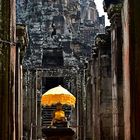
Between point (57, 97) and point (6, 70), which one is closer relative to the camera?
point (6, 70)

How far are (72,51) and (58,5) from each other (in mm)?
5516

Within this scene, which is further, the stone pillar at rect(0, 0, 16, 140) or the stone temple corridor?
the stone temple corridor

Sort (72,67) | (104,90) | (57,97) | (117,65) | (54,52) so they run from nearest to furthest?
1. (117,65)
2. (104,90)
3. (57,97)
4. (72,67)
5. (54,52)

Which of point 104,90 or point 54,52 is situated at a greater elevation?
point 54,52

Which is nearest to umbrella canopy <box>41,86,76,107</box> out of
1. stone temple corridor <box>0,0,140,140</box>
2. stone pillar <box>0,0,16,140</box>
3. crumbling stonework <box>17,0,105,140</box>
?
stone temple corridor <box>0,0,140,140</box>

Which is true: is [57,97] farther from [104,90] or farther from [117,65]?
[117,65]

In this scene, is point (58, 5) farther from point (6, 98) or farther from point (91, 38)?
point (6, 98)

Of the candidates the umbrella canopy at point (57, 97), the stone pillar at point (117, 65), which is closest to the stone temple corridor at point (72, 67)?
the stone pillar at point (117, 65)

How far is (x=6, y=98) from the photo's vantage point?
23.9ft

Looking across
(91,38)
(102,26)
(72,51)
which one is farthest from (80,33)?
(102,26)
